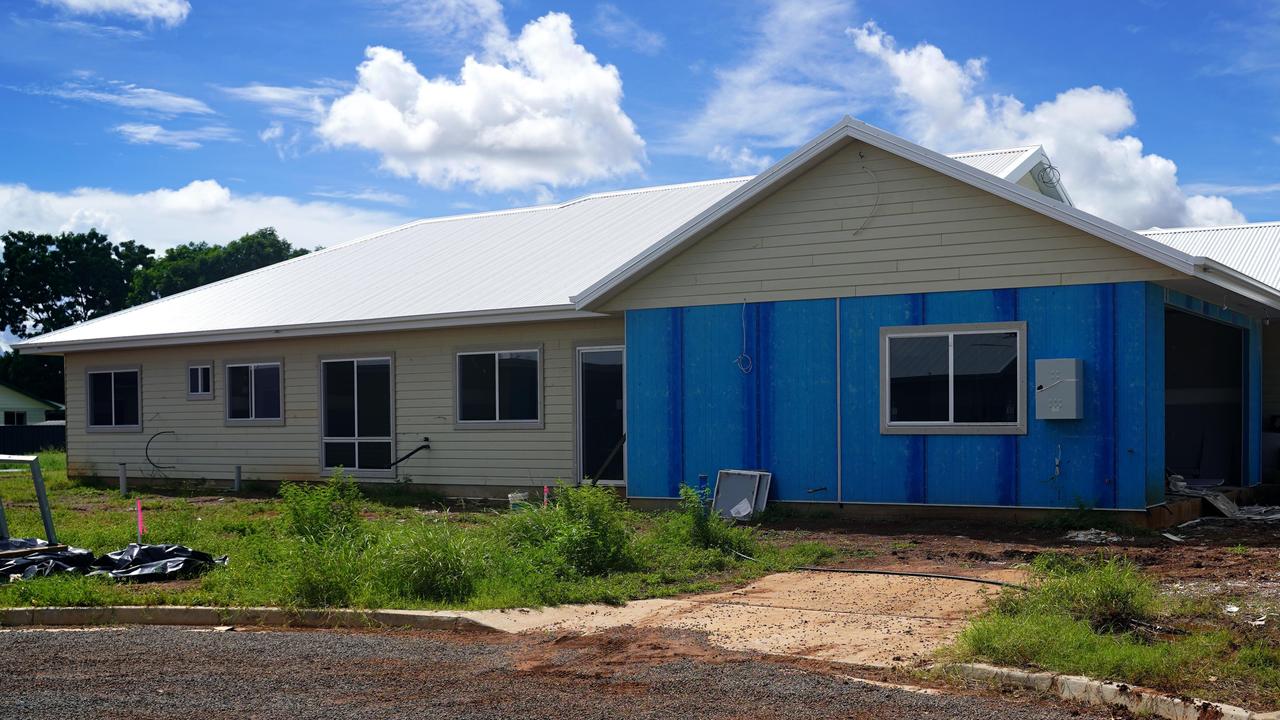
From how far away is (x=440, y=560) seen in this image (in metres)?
9.25

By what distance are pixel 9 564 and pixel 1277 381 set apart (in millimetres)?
18452

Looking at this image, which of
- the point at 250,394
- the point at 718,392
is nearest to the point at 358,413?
the point at 250,394

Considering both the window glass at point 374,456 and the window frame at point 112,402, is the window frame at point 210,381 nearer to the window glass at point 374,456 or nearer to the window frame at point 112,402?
the window frame at point 112,402

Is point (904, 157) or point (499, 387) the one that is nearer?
point (904, 157)

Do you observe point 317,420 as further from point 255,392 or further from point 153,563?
point 153,563

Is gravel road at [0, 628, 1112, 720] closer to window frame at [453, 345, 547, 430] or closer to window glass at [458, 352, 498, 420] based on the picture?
window frame at [453, 345, 547, 430]

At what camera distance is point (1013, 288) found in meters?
13.4

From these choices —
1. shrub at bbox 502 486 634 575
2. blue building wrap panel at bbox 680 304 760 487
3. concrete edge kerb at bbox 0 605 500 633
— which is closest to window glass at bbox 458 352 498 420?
blue building wrap panel at bbox 680 304 760 487

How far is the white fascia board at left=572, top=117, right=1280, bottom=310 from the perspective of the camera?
12.4 meters

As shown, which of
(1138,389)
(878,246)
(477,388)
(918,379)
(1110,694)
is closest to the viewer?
(1110,694)

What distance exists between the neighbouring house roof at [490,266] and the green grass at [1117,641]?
20.1ft

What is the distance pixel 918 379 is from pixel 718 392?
8.62 ft

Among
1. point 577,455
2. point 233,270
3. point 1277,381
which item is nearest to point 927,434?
point 577,455

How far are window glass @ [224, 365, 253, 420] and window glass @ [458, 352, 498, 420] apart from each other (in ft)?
15.1
